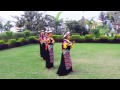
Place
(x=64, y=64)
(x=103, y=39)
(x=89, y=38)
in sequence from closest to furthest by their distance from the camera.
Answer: (x=64, y=64) → (x=103, y=39) → (x=89, y=38)

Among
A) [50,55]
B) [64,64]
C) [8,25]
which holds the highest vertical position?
[8,25]

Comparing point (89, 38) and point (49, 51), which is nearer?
point (49, 51)

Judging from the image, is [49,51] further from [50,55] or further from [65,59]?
[65,59]

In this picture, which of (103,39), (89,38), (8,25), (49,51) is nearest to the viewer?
(49,51)

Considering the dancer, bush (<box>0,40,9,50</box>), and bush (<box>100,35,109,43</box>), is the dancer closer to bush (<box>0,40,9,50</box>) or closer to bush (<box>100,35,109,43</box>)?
bush (<box>0,40,9,50</box>)

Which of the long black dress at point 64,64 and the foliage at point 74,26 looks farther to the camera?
the foliage at point 74,26

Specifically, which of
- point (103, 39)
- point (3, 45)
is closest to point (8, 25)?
point (103, 39)

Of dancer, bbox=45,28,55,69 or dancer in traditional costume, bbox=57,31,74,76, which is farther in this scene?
dancer, bbox=45,28,55,69

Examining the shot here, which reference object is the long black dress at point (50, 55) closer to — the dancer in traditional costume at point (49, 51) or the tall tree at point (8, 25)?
the dancer in traditional costume at point (49, 51)

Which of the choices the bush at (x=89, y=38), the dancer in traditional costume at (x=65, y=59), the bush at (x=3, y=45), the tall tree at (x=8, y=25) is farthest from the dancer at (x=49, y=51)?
the tall tree at (x=8, y=25)

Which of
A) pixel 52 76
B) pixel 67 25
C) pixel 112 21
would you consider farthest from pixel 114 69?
pixel 112 21

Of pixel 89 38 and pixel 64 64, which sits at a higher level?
pixel 64 64

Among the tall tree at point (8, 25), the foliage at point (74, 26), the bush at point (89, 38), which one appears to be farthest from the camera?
the tall tree at point (8, 25)

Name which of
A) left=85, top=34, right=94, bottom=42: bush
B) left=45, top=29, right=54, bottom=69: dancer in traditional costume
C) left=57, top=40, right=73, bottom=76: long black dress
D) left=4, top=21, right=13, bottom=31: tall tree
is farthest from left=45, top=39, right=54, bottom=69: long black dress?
left=4, top=21, right=13, bottom=31: tall tree
